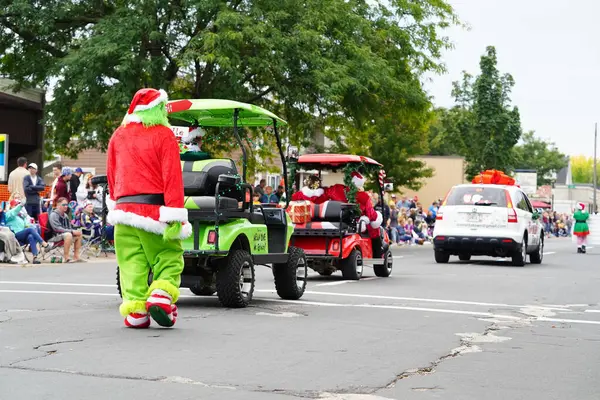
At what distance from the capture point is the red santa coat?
33.0ft

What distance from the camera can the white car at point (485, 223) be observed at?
25.0 metres

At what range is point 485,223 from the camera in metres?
25.1

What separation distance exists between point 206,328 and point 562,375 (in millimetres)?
3531

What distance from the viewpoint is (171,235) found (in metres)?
10.1

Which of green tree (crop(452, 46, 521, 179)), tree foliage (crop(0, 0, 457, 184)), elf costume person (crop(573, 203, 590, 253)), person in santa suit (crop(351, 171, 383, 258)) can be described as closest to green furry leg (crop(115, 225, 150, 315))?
person in santa suit (crop(351, 171, 383, 258))

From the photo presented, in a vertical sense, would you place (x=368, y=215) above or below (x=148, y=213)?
below

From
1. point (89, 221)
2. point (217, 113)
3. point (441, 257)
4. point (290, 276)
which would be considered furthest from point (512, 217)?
point (217, 113)

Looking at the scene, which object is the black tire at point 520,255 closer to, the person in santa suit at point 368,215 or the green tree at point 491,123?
the person in santa suit at point 368,215

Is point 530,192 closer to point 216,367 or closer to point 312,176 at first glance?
point 312,176

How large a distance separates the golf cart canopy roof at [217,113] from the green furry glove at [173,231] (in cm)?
270

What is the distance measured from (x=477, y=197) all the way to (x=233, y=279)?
14.0m

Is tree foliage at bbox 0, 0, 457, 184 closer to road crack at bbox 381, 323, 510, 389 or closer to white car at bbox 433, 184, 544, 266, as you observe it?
white car at bbox 433, 184, 544, 266

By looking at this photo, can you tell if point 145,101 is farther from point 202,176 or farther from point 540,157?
point 540,157

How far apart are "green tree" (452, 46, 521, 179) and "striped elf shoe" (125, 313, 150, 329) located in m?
54.5
